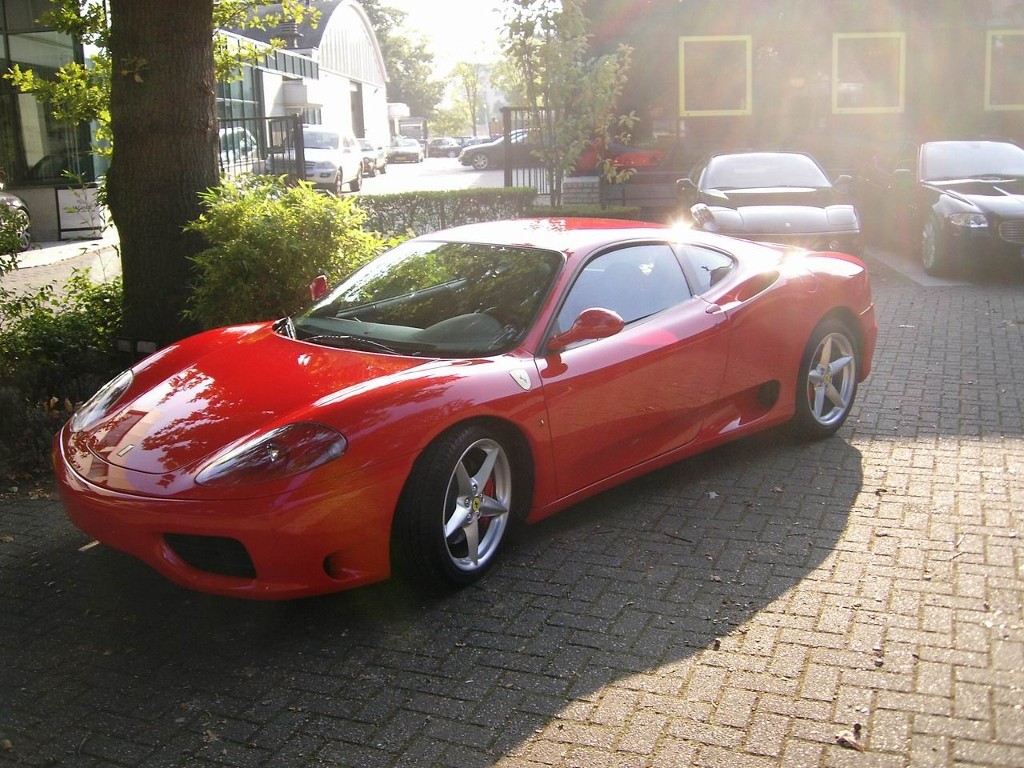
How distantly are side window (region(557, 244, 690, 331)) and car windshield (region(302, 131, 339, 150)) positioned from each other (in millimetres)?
27630

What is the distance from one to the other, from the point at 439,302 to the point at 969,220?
8975 mm

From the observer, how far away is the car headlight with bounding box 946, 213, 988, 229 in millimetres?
11867

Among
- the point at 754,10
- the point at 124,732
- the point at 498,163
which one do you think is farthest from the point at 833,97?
the point at 498,163

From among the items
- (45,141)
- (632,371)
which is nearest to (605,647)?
(632,371)

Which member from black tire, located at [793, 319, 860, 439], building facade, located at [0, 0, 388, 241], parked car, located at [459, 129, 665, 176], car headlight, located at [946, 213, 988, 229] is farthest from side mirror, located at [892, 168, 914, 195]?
black tire, located at [793, 319, 860, 439]

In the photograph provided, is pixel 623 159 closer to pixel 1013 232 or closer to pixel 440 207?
pixel 440 207

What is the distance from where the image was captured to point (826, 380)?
238 inches

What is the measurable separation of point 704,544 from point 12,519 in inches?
129

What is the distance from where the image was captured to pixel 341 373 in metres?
4.29

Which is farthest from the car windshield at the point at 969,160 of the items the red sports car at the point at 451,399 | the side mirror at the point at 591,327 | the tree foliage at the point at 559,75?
the side mirror at the point at 591,327

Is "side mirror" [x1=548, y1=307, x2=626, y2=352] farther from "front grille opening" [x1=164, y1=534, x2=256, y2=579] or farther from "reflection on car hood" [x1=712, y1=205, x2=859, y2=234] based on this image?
"reflection on car hood" [x1=712, y1=205, x2=859, y2=234]

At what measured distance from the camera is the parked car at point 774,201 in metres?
11.4

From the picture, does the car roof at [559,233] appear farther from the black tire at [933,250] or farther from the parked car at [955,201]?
the black tire at [933,250]

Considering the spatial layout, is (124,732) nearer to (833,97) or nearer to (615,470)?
(615,470)
